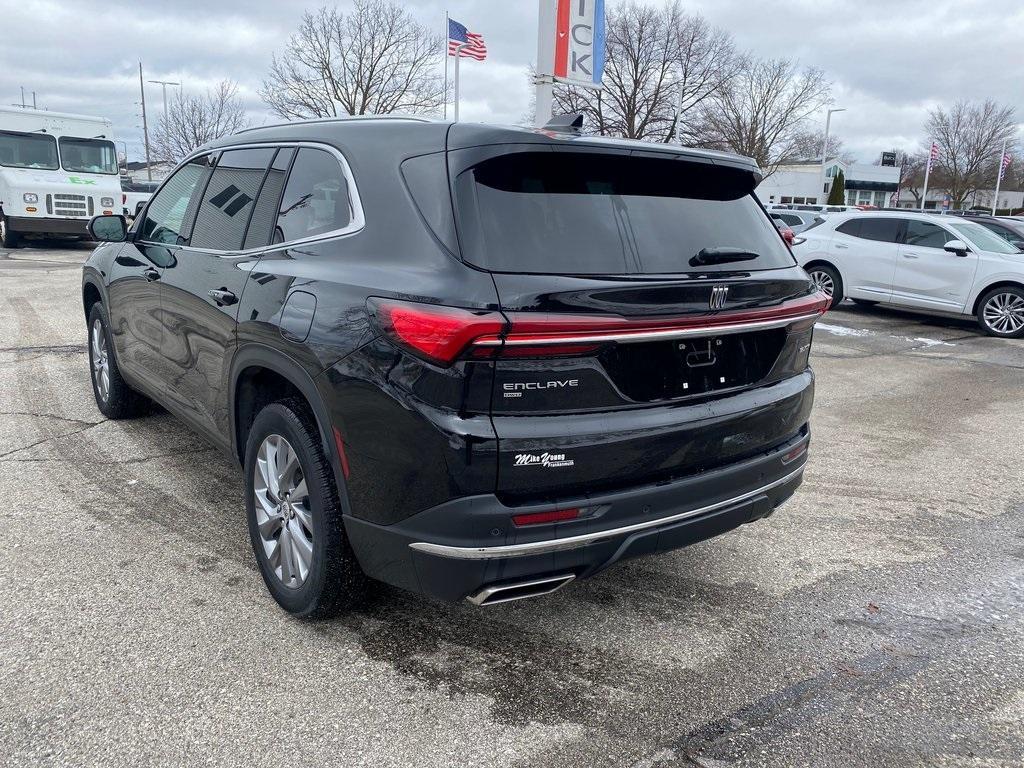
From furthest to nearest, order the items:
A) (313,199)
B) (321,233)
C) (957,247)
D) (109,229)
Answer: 1. (957,247)
2. (109,229)
3. (313,199)
4. (321,233)

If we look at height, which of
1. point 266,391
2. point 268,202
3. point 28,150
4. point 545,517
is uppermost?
point 28,150

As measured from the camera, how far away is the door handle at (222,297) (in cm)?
334

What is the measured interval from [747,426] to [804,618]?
36.5 inches

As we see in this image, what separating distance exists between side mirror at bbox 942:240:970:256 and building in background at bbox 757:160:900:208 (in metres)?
64.1

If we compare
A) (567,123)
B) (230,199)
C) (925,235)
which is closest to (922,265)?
(925,235)

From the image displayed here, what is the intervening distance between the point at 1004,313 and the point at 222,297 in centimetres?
1107

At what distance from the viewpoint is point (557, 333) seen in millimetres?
2391

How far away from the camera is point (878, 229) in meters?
12.6

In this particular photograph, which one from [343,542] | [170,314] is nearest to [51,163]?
[170,314]

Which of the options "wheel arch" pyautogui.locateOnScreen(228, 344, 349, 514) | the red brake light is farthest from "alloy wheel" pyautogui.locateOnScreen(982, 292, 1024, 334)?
the red brake light

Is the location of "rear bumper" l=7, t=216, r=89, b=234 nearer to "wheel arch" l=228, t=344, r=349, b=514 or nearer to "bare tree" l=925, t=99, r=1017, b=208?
"wheel arch" l=228, t=344, r=349, b=514

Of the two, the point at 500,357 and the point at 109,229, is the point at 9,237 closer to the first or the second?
the point at 109,229

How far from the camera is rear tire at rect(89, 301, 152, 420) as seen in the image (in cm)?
535

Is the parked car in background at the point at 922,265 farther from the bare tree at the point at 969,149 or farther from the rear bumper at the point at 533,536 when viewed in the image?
the bare tree at the point at 969,149
